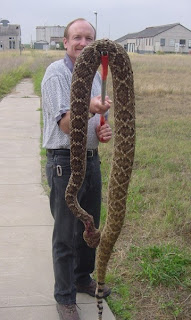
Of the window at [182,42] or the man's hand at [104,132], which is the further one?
the window at [182,42]

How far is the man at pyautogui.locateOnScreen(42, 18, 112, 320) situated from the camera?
10.7 feet

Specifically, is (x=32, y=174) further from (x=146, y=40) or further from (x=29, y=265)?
(x=146, y=40)

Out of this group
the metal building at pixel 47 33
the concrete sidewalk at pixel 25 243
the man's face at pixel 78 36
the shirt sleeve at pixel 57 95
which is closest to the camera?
the shirt sleeve at pixel 57 95

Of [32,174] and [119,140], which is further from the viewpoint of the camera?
[32,174]

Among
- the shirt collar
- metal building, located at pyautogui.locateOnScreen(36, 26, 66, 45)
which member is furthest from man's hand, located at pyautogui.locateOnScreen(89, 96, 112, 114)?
metal building, located at pyautogui.locateOnScreen(36, 26, 66, 45)

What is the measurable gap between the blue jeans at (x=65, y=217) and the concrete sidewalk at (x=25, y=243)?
33cm

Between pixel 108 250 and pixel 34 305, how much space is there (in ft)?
3.15

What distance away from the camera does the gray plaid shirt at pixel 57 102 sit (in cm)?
325

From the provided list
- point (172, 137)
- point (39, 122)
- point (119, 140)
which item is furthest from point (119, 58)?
point (39, 122)

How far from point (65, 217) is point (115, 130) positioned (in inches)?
31.4

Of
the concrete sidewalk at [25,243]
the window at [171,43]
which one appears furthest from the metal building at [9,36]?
the concrete sidewalk at [25,243]

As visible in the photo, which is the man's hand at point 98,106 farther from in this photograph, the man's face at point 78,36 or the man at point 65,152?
the man's face at point 78,36

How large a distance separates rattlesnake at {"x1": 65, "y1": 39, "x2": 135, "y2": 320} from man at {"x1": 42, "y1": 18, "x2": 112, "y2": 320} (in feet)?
0.33

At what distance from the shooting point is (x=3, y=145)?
977 cm
